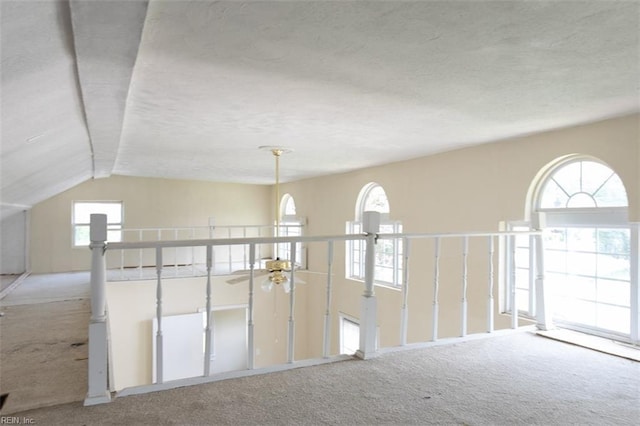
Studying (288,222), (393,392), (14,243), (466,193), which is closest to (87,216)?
(14,243)

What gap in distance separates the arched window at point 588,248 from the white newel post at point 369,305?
67.9 inches

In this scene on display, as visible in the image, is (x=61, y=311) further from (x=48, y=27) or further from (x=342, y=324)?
(x=342, y=324)

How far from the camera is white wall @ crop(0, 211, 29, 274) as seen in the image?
24.3 feet

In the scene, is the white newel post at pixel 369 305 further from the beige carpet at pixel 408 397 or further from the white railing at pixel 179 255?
the white railing at pixel 179 255

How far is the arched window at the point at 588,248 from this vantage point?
3455 millimetres

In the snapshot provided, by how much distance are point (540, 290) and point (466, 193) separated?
172cm

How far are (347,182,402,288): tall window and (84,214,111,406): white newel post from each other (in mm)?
3937

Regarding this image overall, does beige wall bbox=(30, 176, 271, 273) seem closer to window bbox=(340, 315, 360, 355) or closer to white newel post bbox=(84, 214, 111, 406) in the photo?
window bbox=(340, 315, 360, 355)

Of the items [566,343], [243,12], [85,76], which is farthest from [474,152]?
[85,76]

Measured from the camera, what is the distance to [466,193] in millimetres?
4801

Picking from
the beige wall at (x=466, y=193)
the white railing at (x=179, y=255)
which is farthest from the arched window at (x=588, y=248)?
the white railing at (x=179, y=255)

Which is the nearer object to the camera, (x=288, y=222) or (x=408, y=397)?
(x=408, y=397)

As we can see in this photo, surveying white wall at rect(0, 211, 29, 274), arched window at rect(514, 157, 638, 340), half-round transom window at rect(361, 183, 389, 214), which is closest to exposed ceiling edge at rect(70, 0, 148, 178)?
arched window at rect(514, 157, 638, 340)

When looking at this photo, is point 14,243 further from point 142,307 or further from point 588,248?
point 588,248
